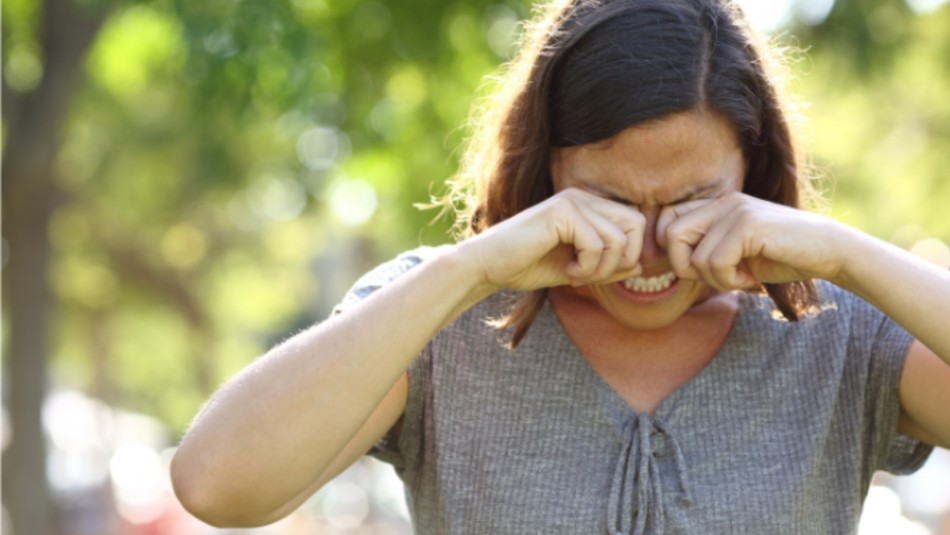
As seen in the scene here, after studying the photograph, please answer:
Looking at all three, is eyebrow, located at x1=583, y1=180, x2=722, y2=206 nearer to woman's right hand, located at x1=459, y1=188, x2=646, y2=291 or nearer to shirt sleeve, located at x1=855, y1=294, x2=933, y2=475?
woman's right hand, located at x1=459, y1=188, x2=646, y2=291

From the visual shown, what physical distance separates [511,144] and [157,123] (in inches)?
390

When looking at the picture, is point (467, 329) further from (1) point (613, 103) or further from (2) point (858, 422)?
(2) point (858, 422)

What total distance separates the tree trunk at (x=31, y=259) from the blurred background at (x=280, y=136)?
1 centimetres

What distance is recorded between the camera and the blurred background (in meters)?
6.03

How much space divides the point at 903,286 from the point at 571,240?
21.8 inches

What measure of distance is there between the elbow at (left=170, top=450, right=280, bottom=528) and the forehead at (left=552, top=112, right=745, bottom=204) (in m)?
0.79

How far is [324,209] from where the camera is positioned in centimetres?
919

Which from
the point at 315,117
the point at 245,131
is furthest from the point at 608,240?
the point at 245,131

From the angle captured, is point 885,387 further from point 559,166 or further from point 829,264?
point 559,166

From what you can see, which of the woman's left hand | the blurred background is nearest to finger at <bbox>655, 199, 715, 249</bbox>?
the woman's left hand

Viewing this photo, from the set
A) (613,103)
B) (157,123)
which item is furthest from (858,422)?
(157,123)

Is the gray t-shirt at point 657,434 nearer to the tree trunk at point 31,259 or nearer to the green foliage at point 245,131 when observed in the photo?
the green foliage at point 245,131

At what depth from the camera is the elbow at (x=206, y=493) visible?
7.23 ft

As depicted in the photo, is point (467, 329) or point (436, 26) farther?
point (436, 26)
